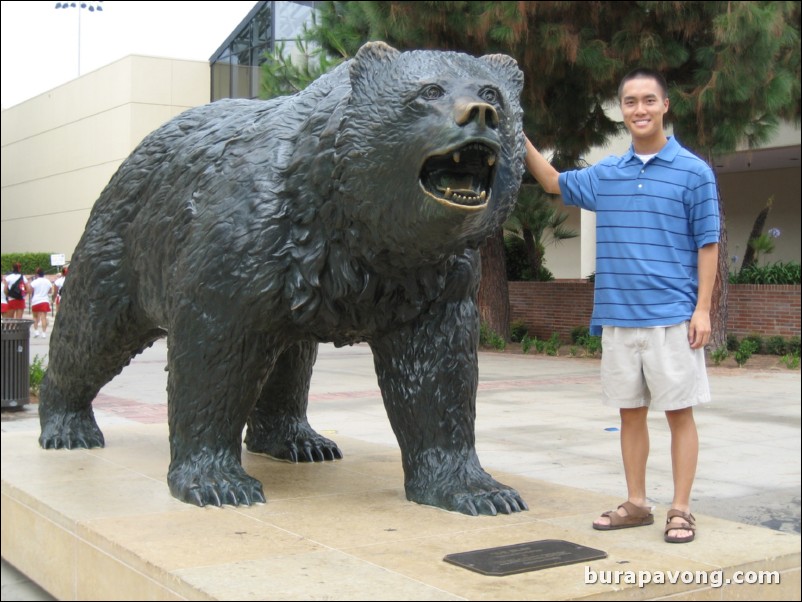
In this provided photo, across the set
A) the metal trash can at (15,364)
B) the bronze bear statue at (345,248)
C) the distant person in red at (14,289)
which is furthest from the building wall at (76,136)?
the bronze bear statue at (345,248)

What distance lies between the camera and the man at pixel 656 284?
134 inches

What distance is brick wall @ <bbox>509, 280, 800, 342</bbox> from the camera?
51.8 ft

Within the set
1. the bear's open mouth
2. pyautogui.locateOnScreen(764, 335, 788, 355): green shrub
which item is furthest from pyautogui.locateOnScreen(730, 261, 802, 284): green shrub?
the bear's open mouth

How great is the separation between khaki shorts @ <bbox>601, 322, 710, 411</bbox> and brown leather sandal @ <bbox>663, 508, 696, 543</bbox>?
38 centimetres

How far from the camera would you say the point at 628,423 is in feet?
11.8

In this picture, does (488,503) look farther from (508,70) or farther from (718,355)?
(718,355)

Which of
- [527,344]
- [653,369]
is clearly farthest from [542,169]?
[527,344]

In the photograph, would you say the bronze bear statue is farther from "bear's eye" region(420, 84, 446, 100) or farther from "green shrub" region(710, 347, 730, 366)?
"green shrub" region(710, 347, 730, 366)

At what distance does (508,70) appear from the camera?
3.64 metres

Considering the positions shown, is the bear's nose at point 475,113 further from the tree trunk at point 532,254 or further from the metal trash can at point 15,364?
the tree trunk at point 532,254

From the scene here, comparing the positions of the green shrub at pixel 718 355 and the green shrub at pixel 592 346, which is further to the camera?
the green shrub at pixel 592 346

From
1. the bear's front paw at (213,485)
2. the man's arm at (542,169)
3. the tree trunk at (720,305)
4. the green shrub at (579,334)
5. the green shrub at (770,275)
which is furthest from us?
the green shrub at (579,334)

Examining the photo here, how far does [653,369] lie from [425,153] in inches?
43.4

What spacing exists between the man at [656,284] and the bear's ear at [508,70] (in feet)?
1.24
